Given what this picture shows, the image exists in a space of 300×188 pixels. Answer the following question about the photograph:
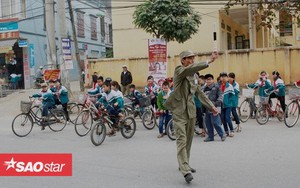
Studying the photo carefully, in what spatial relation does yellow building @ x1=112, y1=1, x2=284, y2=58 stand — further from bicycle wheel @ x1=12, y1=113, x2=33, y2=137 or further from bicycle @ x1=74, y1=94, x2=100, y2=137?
bicycle wheel @ x1=12, y1=113, x2=33, y2=137

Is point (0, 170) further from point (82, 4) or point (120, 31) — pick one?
point (82, 4)

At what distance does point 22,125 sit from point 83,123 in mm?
1692

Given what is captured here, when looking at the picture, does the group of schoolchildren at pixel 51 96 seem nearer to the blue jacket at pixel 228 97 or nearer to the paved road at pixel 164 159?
the paved road at pixel 164 159

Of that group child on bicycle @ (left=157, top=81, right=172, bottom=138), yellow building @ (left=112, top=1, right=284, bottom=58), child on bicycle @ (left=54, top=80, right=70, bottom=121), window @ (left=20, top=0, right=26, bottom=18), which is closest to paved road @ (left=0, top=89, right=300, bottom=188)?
child on bicycle @ (left=157, top=81, right=172, bottom=138)

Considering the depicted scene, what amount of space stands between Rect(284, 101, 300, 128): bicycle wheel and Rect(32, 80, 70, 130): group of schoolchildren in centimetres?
641

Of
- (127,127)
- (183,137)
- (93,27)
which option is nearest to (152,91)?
(127,127)

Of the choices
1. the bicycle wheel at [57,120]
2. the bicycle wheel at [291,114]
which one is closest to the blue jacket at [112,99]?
the bicycle wheel at [57,120]

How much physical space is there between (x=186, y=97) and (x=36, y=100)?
21.5ft

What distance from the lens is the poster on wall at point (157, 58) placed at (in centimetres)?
1328

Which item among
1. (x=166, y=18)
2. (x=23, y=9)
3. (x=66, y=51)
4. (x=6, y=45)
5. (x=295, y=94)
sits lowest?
(x=295, y=94)

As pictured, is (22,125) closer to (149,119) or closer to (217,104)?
(149,119)

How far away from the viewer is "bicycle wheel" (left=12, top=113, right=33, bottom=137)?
10.1m

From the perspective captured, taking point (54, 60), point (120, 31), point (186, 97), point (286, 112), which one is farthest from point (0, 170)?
point (120, 31)

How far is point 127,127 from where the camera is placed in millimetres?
9453
